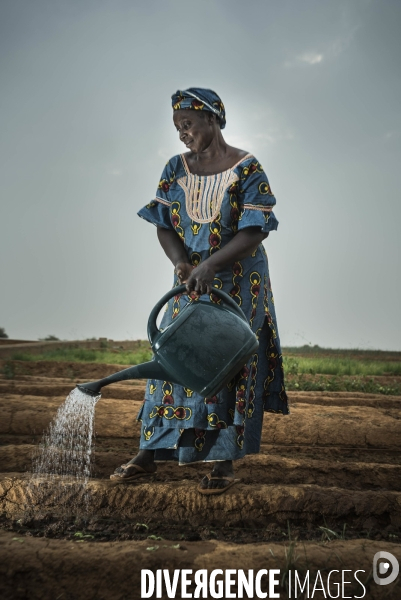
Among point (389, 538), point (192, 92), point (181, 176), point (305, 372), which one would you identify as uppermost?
point (192, 92)

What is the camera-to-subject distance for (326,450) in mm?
3881

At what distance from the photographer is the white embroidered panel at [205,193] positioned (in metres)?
2.41

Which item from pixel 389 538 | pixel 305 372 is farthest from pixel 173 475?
pixel 305 372

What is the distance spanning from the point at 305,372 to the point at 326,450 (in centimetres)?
429

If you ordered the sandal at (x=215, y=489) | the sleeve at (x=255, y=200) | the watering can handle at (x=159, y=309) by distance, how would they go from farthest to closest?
the sandal at (x=215, y=489) → the sleeve at (x=255, y=200) → the watering can handle at (x=159, y=309)

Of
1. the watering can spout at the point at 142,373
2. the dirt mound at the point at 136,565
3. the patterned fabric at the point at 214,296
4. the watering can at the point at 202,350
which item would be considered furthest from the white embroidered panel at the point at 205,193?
the dirt mound at the point at 136,565

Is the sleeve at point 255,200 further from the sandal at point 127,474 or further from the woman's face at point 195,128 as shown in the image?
the sandal at point 127,474

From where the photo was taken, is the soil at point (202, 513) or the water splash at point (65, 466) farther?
the water splash at point (65, 466)

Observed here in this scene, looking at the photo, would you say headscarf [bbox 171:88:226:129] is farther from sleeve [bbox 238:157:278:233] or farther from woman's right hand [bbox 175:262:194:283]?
woman's right hand [bbox 175:262:194:283]

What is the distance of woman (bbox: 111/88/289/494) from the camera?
2365 mm

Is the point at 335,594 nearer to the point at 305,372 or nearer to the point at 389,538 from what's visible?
the point at 389,538

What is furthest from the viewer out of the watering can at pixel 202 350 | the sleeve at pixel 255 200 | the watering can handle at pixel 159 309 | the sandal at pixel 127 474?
the sandal at pixel 127 474

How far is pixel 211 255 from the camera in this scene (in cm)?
228

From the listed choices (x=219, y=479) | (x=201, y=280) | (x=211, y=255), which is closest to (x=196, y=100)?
(x=211, y=255)
